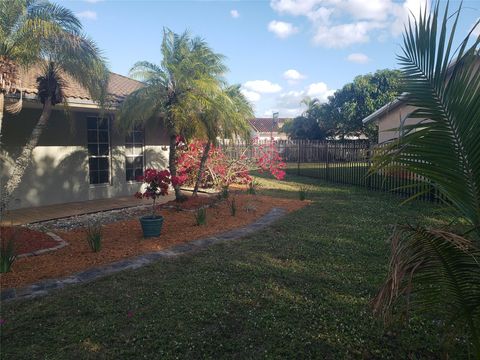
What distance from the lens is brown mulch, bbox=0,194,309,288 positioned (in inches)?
198

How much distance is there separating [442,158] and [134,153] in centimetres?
1090

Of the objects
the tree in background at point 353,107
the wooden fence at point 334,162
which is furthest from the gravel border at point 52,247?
the tree in background at point 353,107

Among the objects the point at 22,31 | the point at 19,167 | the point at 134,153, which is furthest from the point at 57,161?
the point at 22,31

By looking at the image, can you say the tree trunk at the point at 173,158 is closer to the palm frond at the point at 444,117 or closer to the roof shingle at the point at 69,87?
the roof shingle at the point at 69,87

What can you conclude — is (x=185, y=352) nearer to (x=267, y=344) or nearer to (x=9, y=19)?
(x=267, y=344)

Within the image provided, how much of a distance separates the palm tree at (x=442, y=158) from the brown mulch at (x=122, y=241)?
4.75 meters

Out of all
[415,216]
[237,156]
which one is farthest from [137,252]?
[237,156]

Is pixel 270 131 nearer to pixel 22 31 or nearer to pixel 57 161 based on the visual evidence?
pixel 57 161

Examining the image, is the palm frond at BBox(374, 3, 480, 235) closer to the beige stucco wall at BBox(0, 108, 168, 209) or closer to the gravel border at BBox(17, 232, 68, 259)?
the gravel border at BBox(17, 232, 68, 259)

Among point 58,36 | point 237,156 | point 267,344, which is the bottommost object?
point 267,344

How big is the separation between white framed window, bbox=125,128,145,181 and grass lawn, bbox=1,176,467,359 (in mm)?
6528

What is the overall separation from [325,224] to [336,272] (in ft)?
9.65

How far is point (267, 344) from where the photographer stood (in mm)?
3191

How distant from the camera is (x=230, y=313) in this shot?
3.76 metres
